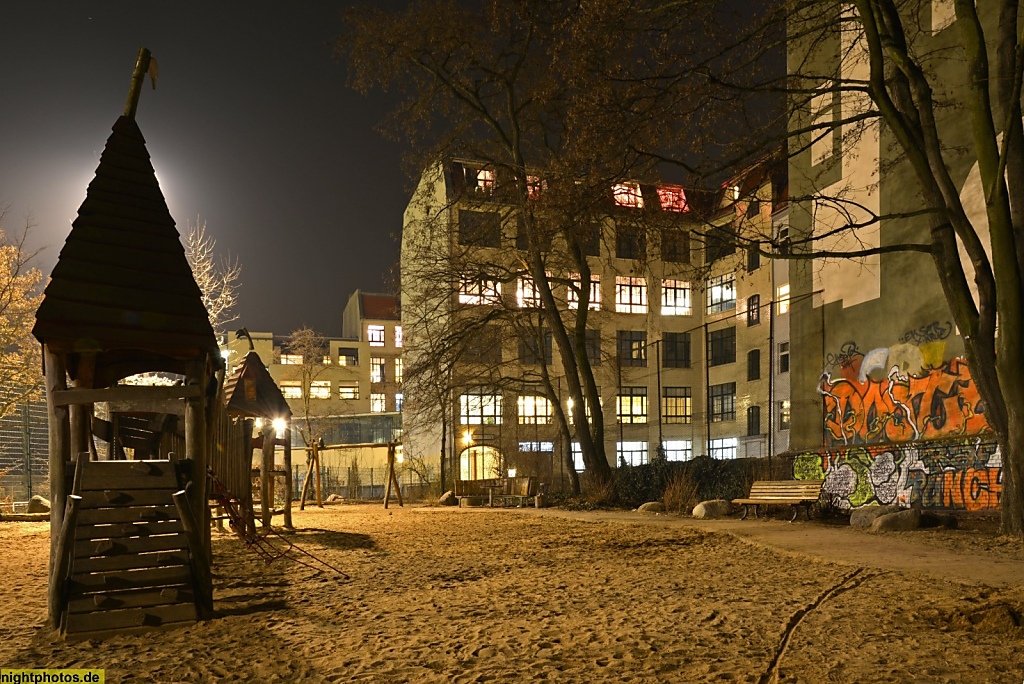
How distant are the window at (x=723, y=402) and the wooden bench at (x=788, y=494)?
94.5 feet

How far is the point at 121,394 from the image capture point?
6902mm

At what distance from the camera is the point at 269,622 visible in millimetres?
6617

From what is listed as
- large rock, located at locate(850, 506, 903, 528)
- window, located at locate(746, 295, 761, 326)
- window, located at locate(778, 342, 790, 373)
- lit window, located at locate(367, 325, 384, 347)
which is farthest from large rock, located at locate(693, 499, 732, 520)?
lit window, located at locate(367, 325, 384, 347)

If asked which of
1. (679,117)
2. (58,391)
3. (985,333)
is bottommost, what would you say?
(58,391)

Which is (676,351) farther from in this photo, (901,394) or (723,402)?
(901,394)

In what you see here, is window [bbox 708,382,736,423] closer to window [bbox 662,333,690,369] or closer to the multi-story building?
the multi-story building

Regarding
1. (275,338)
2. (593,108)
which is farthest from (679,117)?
(275,338)

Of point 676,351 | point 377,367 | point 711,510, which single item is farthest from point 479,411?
point 711,510

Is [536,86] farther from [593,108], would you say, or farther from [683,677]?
[683,677]

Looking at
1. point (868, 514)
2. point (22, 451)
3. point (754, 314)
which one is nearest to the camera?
point (868, 514)

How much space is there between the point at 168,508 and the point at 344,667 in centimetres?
261

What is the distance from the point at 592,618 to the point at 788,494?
11.7 meters

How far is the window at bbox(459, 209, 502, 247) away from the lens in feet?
84.8

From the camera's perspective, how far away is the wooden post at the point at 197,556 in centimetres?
663
